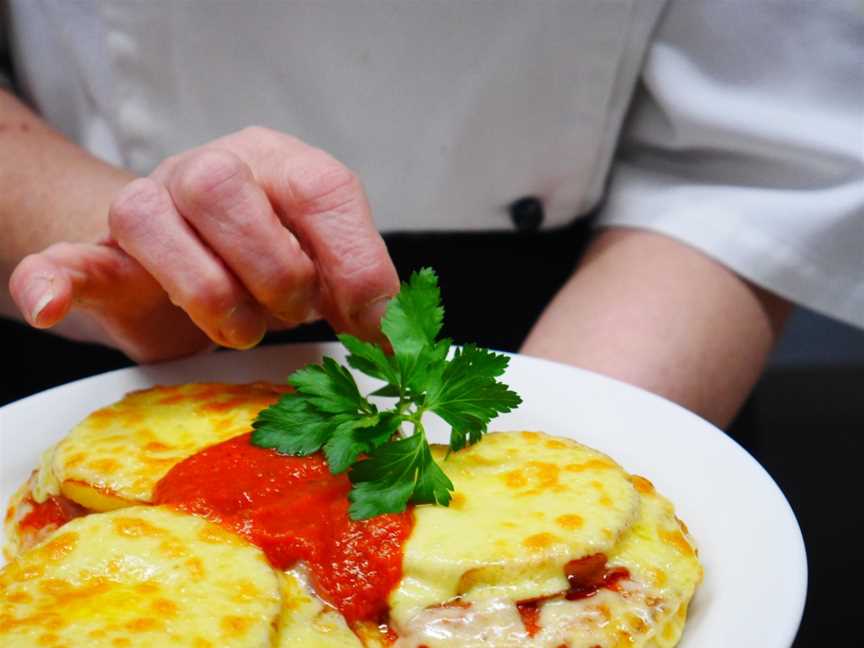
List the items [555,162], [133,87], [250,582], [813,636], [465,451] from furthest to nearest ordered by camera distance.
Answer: [555,162] → [133,87] → [813,636] → [465,451] → [250,582]

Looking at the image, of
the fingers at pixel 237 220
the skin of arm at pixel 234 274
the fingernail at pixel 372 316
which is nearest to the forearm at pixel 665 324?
the skin of arm at pixel 234 274

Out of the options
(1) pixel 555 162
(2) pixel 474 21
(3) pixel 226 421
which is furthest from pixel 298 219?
(1) pixel 555 162

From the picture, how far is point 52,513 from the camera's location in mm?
915

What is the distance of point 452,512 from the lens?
2.69ft

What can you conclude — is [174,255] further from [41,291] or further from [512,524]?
[512,524]

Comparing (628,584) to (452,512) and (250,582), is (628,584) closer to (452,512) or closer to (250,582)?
(452,512)

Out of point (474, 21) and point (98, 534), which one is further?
point (474, 21)

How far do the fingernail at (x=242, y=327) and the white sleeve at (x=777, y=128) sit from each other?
25.4 inches

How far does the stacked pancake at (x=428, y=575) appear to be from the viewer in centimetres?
72

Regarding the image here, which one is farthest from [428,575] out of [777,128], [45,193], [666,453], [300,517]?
[777,128]

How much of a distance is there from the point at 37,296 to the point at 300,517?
13.0 inches

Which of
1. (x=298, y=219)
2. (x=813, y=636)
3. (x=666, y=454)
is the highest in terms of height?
(x=298, y=219)

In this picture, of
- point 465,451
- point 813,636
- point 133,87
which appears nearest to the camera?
point 465,451

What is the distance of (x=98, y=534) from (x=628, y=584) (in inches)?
15.4
